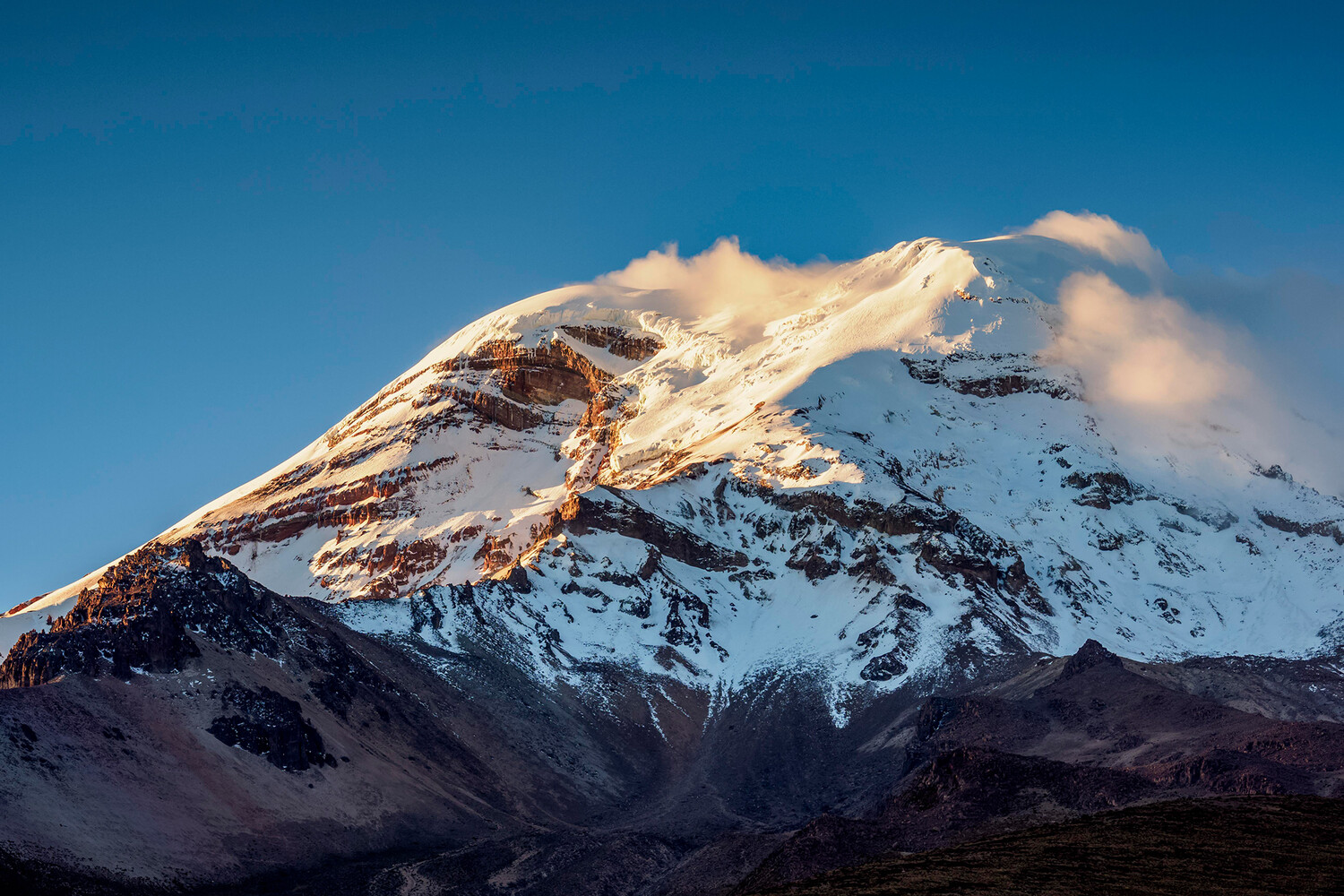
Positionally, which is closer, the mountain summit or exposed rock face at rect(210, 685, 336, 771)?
the mountain summit

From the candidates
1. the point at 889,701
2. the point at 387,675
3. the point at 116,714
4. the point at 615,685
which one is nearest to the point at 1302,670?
→ the point at 889,701

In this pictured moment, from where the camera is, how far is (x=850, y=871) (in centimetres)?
9325

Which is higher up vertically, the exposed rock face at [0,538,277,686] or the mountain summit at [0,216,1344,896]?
the exposed rock face at [0,538,277,686]

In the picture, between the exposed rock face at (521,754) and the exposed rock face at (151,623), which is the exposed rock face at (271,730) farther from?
the exposed rock face at (151,623)

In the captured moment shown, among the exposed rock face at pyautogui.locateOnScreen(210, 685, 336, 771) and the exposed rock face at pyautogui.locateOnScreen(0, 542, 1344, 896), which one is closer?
the exposed rock face at pyautogui.locateOnScreen(0, 542, 1344, 896)

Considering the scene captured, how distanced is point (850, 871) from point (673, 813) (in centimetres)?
5138

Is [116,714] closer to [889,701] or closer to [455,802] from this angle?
[455,802]

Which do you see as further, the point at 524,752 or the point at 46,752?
the point at 524,752

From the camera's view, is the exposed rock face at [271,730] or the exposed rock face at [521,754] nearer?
the exposed rock face at [521,754]

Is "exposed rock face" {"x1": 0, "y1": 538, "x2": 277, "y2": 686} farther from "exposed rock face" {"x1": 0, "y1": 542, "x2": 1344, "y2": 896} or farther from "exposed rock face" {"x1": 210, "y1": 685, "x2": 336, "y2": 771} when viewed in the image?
"exposed rock face" {"x1": 210, "y1": 685, "x2": 336, "y2": 771}

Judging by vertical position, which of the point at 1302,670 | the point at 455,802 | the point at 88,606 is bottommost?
the point at 1302,670

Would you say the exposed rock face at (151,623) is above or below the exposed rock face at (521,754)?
above

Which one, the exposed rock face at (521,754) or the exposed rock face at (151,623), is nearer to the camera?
the exposed rock face at (521,754)

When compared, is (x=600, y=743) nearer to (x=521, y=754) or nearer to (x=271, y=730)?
(x=521, y=754)
